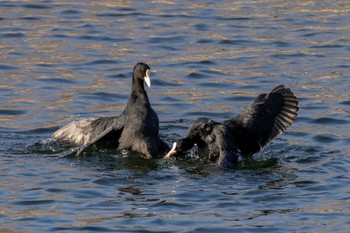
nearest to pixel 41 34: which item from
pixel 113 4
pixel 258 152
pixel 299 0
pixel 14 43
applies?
pixel 14 43

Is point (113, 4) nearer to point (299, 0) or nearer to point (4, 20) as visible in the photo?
point (4, 20)

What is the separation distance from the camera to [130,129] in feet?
35.5

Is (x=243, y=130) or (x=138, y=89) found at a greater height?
(x=138, y=89)

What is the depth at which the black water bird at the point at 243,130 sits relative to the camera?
34.0 ft

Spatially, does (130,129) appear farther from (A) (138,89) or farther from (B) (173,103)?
(B) (173,103)

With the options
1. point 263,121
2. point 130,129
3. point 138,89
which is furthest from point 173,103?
point 263,121

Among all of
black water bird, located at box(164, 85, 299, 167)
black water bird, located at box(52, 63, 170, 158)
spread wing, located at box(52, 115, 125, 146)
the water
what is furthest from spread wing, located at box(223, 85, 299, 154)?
spread wing, located at box(52, 115, 125, 146)

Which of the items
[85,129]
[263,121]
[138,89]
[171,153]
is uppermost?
[138,89]

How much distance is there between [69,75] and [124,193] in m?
5.07

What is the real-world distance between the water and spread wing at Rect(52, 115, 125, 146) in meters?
0.22

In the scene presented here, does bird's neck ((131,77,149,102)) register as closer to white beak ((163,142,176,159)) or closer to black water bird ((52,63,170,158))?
black water bird ((52,63,170,158))

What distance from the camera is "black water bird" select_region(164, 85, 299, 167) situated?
34.0 ft

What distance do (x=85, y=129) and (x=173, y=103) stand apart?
1851 millimetres

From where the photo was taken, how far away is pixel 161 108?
499 inches
